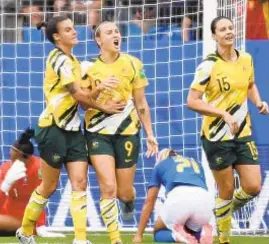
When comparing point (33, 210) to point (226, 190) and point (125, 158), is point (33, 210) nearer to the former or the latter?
point (125, 158)

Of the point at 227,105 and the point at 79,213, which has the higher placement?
the point at 227,105

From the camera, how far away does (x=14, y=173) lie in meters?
12.7

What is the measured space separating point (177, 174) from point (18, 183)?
2.27m

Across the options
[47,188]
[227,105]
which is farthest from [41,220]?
[227,105]

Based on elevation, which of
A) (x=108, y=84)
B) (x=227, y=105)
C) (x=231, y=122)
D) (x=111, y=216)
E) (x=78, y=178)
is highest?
(x=108, y=84)

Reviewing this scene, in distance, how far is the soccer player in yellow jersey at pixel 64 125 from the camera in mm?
10469

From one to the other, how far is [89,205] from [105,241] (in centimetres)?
212

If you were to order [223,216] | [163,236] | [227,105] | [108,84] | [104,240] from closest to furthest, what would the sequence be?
[108,84], [227,105], [223,216], [163,236], [104,240]

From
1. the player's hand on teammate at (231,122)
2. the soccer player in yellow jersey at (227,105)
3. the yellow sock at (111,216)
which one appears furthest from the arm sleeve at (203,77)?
the yellow sock at (111,216)

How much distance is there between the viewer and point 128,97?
11.0 m

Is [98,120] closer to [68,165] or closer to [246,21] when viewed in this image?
[68,165]

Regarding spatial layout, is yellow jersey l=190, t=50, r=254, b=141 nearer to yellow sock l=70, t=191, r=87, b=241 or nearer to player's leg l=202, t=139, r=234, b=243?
player's leg l=202, t=139, r=234, b=243

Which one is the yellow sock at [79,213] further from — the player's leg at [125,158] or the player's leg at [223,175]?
the player's leg at [223,175]

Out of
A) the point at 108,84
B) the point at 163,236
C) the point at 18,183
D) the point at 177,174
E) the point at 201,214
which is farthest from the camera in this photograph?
the point at 18,183
